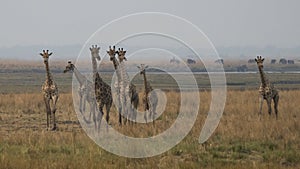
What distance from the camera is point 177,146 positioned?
41.0 feet

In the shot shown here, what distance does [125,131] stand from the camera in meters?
14.7

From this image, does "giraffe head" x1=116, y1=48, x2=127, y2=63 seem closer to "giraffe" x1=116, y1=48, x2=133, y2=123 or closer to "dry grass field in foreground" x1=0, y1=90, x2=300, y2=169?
"giraffe" x1=116, y1=48, x2=133, y2=123

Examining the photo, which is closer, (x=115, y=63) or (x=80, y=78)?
(x=115, y=63)

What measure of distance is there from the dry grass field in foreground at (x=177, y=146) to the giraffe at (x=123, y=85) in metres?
0.71

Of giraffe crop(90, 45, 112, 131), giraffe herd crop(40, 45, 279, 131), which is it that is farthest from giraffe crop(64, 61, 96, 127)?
giraffe crop(90, 45, 112, 131)

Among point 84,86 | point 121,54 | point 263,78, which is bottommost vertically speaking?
point 84,86

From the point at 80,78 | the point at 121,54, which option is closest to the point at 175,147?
the point at 121,54

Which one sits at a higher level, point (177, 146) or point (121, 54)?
point (121, 54)

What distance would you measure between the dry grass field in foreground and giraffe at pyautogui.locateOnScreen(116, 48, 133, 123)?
0.71 metres

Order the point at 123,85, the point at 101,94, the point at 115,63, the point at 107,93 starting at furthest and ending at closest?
the point at 115,63 < the point at 123,85 < the point at 107,93 < the point at 101,94

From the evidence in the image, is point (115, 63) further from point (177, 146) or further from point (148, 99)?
point (177, 146)

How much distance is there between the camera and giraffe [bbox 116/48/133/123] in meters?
16.9

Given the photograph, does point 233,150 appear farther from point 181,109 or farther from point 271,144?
point 181,109

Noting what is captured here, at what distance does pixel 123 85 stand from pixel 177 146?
4972 millimetres
